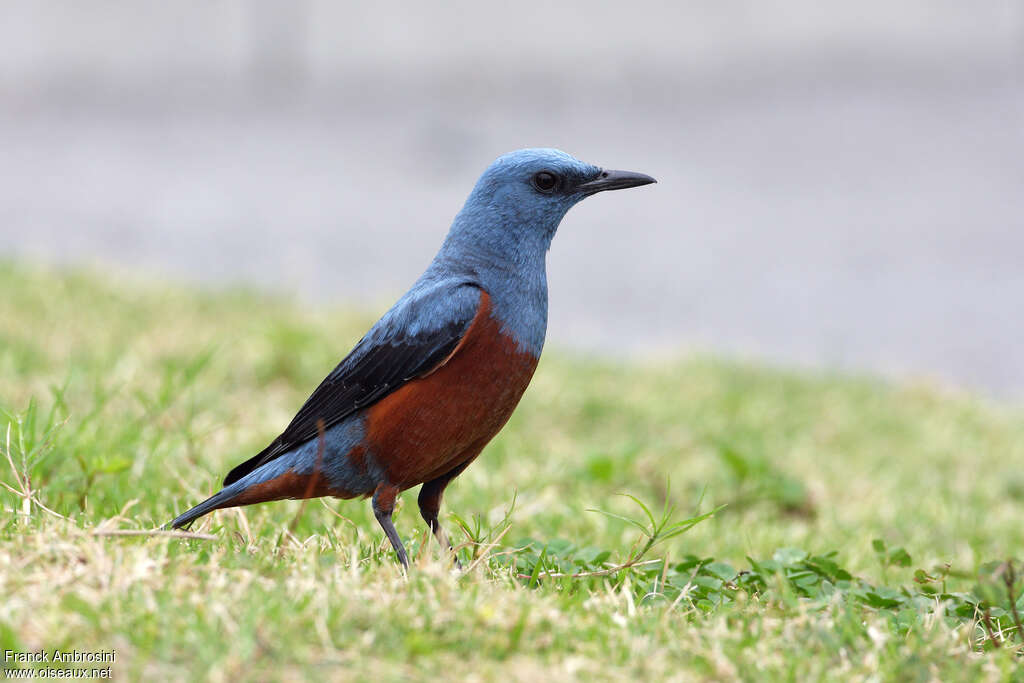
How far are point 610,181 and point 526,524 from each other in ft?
4.91

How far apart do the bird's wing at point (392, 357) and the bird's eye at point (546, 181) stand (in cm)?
50

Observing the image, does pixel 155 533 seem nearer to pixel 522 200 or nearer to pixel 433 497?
pixel 433 497

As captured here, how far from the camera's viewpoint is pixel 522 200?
382 cm

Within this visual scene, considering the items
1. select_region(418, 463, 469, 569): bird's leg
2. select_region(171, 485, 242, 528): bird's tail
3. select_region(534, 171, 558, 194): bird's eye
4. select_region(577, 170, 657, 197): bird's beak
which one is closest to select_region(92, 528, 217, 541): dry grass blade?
select_region(171, 485, 242, 528): bird's tail

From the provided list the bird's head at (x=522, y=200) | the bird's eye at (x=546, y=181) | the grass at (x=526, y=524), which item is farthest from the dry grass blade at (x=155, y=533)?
the bird's eye at (x=546, y=181)

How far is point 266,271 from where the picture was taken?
→ 1073 cm

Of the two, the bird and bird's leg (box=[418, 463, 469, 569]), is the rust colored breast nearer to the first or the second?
the bird

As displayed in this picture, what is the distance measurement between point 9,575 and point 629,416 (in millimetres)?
4722

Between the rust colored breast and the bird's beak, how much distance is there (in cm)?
68

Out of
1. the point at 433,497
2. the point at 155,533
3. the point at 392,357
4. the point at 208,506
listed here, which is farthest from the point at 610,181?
the point at 155,533

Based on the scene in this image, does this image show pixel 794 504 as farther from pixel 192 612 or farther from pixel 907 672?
pixel 192 612

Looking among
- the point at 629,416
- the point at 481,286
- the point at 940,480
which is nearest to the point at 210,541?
the point at 481,286

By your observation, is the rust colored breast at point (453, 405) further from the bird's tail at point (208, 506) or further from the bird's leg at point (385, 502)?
the bird's tail at point (208, 506)

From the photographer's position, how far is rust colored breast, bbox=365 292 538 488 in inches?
135
